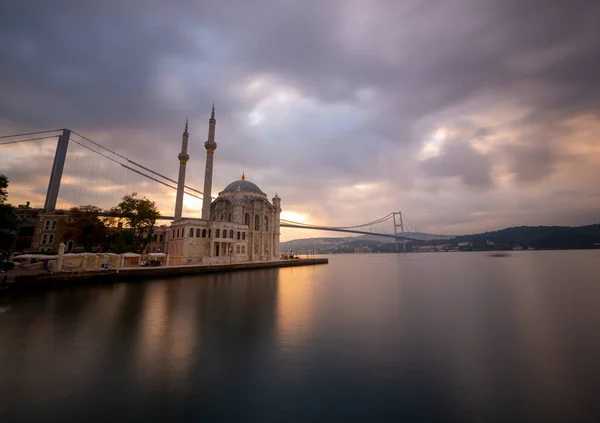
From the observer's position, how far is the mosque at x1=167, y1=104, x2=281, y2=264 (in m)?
41.7

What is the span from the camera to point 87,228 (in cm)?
3747

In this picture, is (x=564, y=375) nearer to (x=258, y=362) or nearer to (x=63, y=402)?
(x=258, y=362)

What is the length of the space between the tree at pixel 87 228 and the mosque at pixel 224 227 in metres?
9.46

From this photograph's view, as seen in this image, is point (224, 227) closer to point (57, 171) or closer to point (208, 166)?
point (208, 166)

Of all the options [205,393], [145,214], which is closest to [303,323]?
[205,393]

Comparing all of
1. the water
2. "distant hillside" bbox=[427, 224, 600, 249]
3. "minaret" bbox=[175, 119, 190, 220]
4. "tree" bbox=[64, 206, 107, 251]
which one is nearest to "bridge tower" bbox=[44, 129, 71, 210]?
"tree" bbox=[64, 206, 107, 251]

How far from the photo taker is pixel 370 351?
33.3 ft

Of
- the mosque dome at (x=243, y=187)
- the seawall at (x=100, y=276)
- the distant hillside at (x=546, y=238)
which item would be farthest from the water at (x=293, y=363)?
the distant hillside at (x=546, y=238)

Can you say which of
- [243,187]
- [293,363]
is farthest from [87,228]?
[293,363]

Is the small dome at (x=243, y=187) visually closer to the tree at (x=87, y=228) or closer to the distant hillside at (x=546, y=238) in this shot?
the tree at (x=87, y=228)

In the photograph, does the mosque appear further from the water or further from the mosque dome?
the water

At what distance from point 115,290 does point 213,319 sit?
45.4 ft

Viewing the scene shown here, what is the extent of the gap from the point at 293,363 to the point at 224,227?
38.5 meters

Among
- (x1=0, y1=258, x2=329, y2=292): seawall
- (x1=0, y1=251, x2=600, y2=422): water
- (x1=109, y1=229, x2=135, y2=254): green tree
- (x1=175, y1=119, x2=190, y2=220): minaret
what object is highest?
(x1=175, y1=119, x2=190, y2=220): minaret
